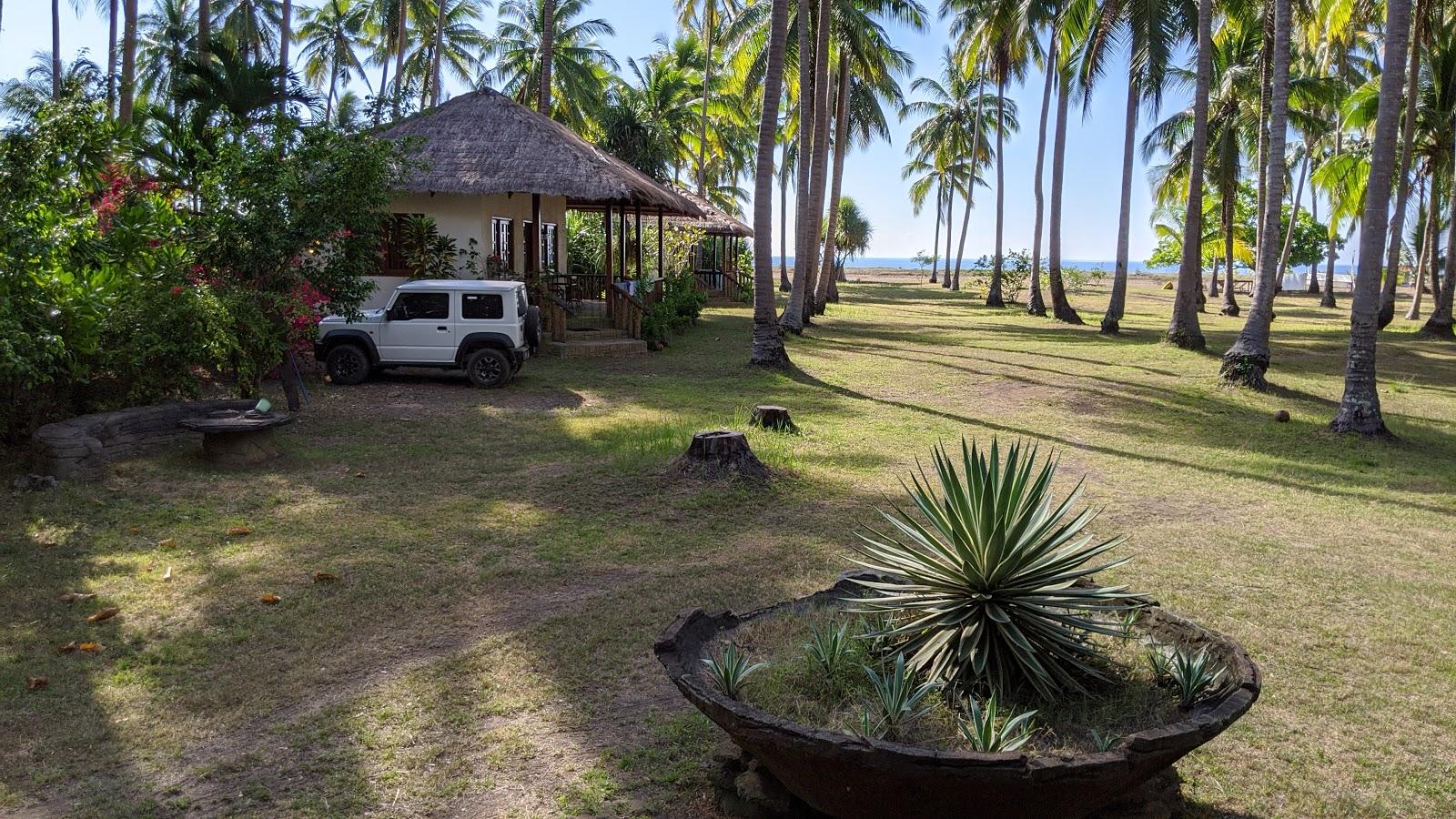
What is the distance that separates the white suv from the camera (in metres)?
14.7

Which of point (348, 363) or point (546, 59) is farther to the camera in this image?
point (546, 59)

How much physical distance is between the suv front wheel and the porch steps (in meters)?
3.78

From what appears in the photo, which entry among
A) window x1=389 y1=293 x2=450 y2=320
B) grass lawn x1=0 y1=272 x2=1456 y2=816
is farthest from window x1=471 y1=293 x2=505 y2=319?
grass lawn x1=0 y1=272 x2=1456 y2=816

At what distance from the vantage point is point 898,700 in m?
3.76

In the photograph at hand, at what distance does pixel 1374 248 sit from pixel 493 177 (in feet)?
45.0

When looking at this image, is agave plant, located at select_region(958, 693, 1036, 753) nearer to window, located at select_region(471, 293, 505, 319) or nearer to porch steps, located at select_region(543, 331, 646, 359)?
window, located at select_region(471, 293, 505, 319)

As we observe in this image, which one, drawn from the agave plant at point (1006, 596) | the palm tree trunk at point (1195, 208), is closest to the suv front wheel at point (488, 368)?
the agave plant at point (1006, 596)

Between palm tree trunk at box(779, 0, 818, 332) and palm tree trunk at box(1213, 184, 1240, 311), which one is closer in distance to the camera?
palm tree trunk at box(779, 0, 818, 332)

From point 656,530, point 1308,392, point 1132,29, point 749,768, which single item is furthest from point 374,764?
point 1132,29

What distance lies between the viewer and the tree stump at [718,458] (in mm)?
9070

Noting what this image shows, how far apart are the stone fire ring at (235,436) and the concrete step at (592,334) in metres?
9.28

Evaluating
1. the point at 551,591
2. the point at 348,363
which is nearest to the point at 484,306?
the point at 348,363

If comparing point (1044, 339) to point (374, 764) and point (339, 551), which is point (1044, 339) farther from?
point (374, 764)

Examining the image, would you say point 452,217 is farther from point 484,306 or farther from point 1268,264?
point 1268,264
